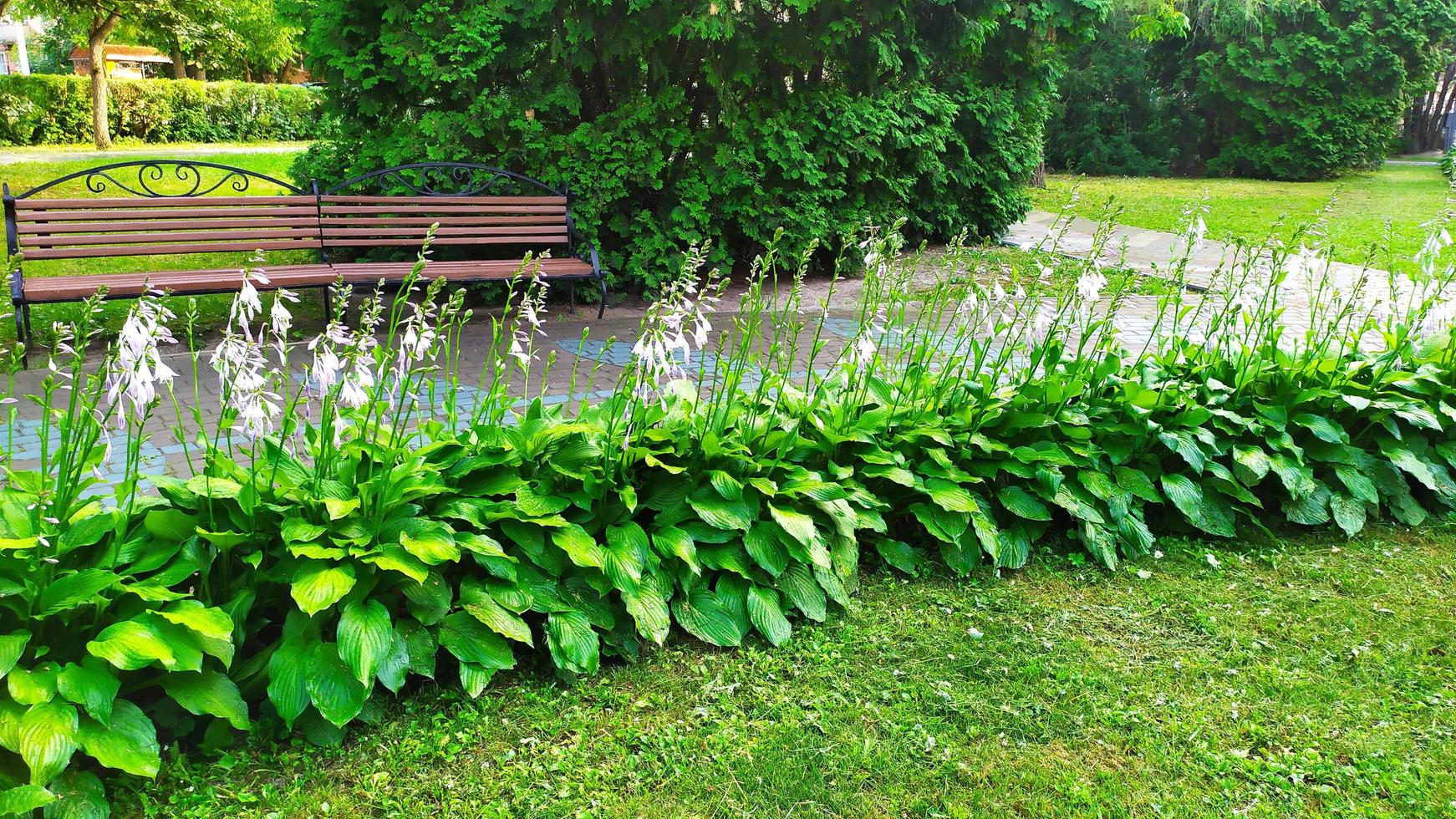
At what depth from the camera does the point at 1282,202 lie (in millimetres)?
17750

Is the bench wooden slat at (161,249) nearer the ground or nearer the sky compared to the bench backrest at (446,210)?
nearer the ground

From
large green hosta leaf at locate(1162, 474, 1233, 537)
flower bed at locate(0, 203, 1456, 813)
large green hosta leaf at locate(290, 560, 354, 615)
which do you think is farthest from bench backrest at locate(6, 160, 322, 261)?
large green hosta leaf at locate(1162, 474, 1233, 537)

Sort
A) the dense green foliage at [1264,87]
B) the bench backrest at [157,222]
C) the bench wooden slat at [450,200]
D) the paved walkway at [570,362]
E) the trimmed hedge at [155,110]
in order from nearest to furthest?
the paved walkway at [570,362], the bench backrest at [157,222], the bench wooden slat at [450,200], the dense green foliage at [1264,87], the trimmed hedge at [155,110]

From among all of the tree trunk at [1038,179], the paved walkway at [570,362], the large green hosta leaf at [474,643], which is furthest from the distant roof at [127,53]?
the large green hosta leaf at [474,643]

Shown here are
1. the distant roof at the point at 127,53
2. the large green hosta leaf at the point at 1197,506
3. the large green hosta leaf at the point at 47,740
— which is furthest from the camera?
the distant roof at the point at 127,53

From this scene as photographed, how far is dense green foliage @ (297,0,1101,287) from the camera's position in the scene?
7641 mm

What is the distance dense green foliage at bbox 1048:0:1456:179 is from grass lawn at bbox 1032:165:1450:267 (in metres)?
0.82

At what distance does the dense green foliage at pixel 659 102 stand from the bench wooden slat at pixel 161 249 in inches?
41.6

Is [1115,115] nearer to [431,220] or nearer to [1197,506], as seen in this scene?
[431,220]

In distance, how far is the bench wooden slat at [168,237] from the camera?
6.31 meters

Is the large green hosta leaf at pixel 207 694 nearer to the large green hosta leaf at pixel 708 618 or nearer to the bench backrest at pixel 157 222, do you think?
the large green hosta leaf at pixel 708 618

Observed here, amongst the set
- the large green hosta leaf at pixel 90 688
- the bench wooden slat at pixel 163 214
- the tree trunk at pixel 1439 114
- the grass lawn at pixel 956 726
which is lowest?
the grass lawn at pixel 956 726

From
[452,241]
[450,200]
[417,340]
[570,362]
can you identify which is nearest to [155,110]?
[450,200]

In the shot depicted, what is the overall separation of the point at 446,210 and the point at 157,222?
1.80 m
